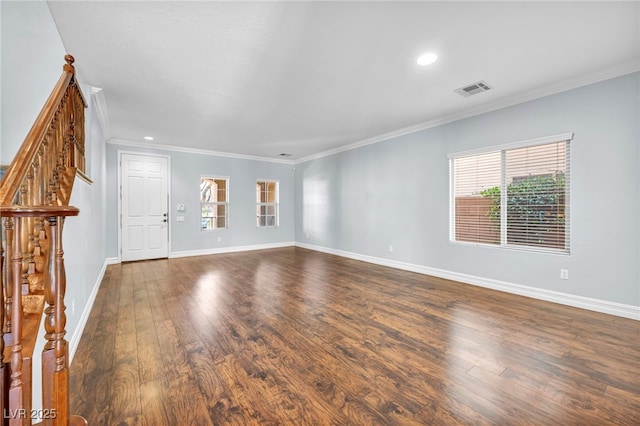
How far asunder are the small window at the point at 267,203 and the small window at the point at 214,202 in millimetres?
909

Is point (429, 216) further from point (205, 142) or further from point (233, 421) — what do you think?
point (205, 142)

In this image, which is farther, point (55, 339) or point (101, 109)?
point (101, 109)

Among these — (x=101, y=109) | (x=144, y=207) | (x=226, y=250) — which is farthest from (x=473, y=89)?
(x=144, y=207)

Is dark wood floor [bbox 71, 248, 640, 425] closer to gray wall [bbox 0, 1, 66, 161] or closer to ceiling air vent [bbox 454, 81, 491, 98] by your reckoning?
gray wall [bbox 0, 1, 66, 161]

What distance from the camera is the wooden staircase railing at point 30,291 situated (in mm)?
1000

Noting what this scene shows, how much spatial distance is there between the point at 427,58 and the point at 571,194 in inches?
94.6

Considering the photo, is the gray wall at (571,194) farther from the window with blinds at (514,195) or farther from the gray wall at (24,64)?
the gray wall at (24,64)

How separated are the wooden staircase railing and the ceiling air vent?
12.7ft

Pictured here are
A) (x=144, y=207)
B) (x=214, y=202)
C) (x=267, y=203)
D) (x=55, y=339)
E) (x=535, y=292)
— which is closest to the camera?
(x=55, y=339)

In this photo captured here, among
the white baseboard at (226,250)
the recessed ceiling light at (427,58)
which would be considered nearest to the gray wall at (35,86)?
the recessed ceiling light at (427,58)

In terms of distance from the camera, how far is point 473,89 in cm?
341

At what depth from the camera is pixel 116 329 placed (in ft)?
8.78

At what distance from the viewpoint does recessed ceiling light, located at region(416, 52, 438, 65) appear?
2.64 metres

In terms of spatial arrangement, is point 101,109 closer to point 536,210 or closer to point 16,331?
point 16,331
